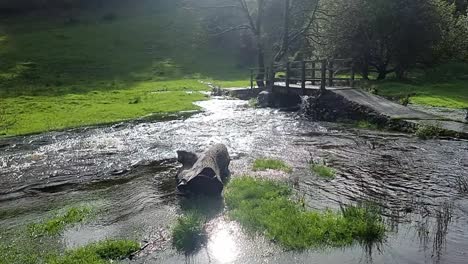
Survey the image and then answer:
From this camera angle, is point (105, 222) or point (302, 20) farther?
point (302, 20)

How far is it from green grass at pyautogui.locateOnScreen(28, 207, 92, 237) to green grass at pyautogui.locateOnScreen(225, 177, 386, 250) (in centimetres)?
431

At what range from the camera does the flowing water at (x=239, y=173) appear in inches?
402

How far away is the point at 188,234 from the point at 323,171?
670cm

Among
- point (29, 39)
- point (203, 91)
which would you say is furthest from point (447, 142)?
point (29, 39)

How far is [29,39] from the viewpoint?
67500 mm

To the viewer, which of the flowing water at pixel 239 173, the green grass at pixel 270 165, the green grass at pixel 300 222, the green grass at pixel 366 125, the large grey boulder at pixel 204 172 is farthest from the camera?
the green grass at pixel 366 125

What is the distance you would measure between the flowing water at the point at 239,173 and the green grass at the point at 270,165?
0.47m

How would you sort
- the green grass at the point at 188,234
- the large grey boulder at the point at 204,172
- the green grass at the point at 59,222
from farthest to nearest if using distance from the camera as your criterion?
the large grey boulder at the point at 204,172, the green grass at the point at 59,222, the green grass at the point at 188,234

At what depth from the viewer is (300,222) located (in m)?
11.2

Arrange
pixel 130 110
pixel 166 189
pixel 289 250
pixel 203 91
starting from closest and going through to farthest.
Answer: pixel 289 250 → pixel 166 189 → pixel 130 110 → pixel 203 91

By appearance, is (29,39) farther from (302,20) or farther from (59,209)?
(59,209)

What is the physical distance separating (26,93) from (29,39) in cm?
3250

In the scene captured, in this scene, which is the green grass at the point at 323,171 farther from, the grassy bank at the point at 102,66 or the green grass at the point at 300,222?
the grassy bank at the point at 102,66

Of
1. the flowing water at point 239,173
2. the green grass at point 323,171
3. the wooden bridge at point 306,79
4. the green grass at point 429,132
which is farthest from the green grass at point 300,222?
the wooden bridge at point 306,79
